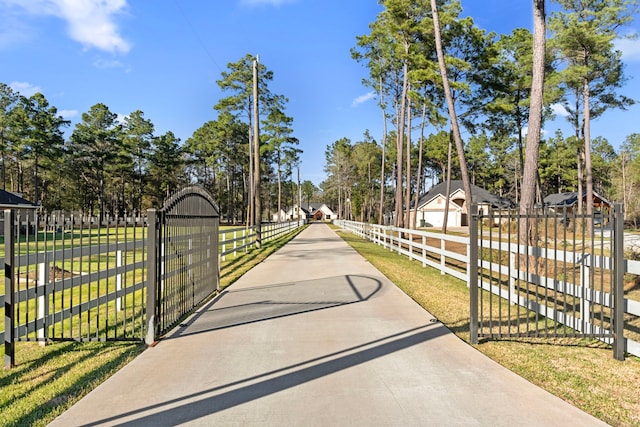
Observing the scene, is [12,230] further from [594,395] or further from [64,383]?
[594,395]

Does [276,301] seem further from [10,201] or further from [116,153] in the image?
[116,153]

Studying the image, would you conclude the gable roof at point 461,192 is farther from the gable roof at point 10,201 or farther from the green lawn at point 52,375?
the green lawn at point 52,375

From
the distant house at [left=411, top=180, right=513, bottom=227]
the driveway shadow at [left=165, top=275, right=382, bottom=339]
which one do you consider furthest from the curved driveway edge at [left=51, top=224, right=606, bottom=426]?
the distant house at [left=411, top=180, right=513, bottom=227]

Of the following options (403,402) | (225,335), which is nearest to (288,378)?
(403,402)

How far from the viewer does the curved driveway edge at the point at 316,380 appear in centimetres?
331

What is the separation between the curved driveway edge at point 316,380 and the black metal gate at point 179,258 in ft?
1.18

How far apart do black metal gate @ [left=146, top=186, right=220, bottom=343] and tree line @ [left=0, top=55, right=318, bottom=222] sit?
81.1 feet

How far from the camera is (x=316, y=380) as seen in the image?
4.02 m

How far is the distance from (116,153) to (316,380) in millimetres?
55529

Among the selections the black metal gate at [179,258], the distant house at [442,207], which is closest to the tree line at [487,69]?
the black metal gate at [179,258]

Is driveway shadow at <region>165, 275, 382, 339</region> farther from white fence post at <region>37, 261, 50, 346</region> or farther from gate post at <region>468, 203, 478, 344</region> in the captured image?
gate post at <region>468, 203, 478, 344</region>

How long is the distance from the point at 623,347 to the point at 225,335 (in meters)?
4.87

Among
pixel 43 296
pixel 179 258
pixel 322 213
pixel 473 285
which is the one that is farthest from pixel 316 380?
pixel 322 213

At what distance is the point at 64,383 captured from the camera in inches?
157
